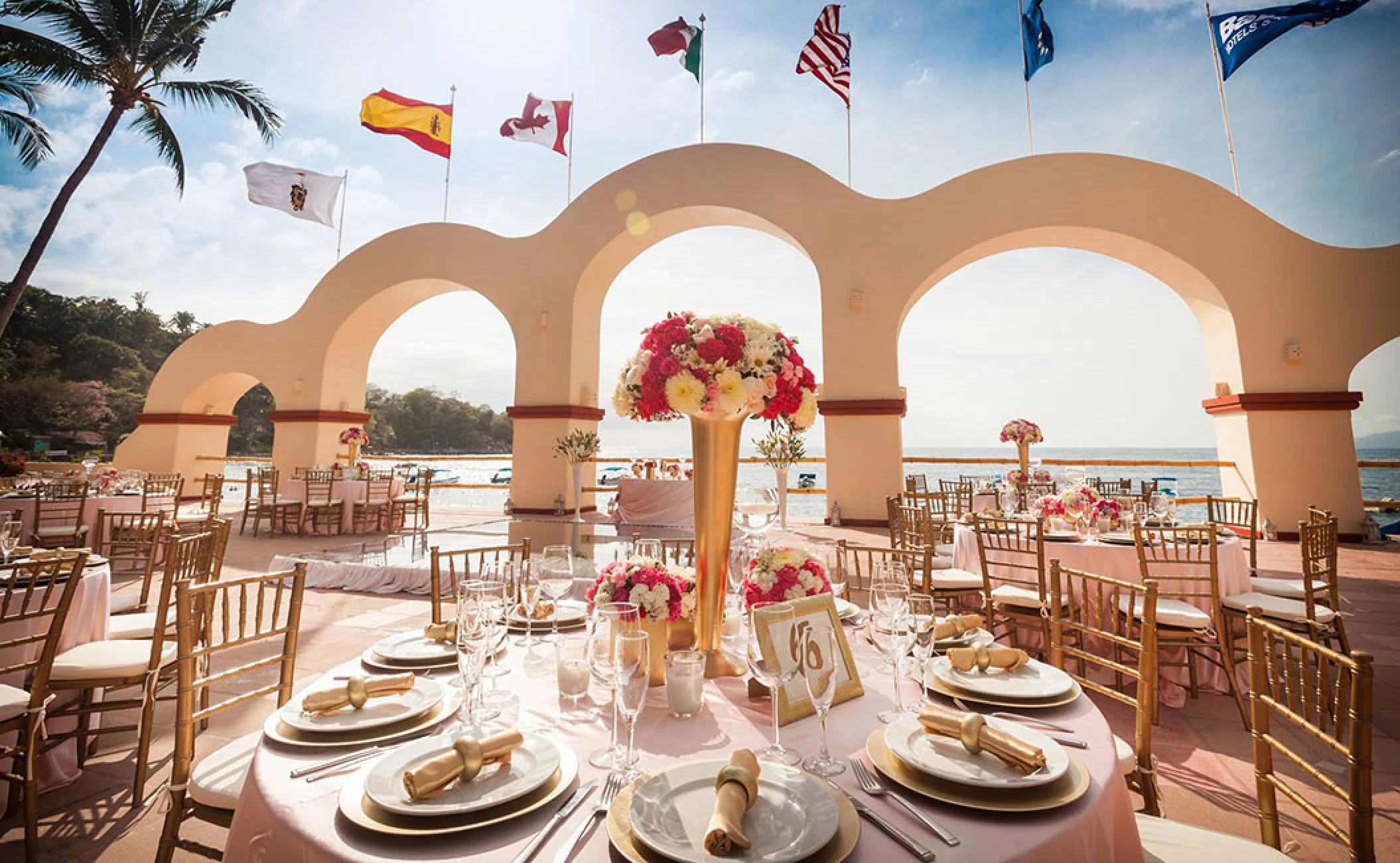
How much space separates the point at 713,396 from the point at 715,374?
0.18ft

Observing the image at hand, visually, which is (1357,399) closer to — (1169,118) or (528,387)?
(1169,118)

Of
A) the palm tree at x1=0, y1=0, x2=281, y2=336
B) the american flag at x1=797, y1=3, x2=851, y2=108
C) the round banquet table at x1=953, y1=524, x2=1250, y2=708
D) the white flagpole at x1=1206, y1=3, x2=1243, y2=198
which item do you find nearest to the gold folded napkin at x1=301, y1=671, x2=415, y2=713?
the round banquet table at x1=953, y1=524, x2=1250, y2=708

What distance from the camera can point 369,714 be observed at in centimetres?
114

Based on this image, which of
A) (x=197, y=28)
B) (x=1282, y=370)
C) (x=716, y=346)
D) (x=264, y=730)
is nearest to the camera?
(x=264, y=730)

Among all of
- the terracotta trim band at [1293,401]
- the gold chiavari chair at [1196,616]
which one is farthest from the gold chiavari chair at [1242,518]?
the terracotta trim band at [1293,401]

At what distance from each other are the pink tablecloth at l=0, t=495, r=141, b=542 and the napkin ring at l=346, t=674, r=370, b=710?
6348 mm

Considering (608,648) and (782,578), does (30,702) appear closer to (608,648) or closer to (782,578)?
(608,648)

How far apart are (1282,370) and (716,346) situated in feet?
31.0

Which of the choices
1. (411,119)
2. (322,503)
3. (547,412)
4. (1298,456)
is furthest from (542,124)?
(1298,456)

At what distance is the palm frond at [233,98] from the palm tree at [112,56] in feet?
0.05

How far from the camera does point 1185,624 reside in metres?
2.96

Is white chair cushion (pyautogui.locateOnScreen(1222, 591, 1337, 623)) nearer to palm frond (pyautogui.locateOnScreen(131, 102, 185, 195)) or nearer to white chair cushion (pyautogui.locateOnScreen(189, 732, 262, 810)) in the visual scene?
white chair cushion (pyautogui.locateOnScreen(189, 732, 262, 810))

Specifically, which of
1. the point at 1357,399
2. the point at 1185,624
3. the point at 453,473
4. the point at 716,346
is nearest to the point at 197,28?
the point at 453,473

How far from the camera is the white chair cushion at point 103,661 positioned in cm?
228
